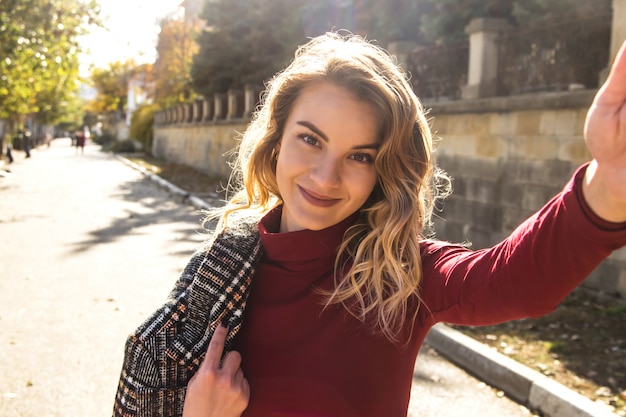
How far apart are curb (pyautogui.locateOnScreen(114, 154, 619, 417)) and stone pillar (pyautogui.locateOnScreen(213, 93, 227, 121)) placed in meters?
21.0

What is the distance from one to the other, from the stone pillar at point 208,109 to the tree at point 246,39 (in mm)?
2145

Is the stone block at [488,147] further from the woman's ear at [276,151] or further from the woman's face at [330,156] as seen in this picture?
the woman's face at [330,156]

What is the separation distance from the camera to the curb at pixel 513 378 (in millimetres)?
4035

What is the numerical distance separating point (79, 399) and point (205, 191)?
15297 mm

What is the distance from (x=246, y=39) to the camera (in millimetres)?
21922

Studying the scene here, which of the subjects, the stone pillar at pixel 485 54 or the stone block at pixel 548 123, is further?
the stone pillar at pixel 485 54

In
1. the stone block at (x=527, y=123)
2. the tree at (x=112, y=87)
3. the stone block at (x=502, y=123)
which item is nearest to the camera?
the stone block at (x=527, y=123)

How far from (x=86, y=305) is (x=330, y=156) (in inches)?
234

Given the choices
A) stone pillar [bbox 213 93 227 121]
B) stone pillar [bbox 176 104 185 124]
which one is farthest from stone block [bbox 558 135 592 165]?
stone pillar [bbox 176 104 185 124]

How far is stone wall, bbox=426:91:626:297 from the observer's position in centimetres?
696

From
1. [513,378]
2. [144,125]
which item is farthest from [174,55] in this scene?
[513,378]

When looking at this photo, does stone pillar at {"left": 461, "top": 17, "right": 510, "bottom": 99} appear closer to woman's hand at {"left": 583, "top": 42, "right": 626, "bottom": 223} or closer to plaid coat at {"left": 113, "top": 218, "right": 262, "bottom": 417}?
plaid coat at {"left": 113, "top": 218, "right": 262, "bottom": 417}

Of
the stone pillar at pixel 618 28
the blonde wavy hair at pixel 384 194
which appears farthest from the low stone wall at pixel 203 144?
the blonde wavy hair at pixel 384 194

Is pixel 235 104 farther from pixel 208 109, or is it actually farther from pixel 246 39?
pixel 208 109
